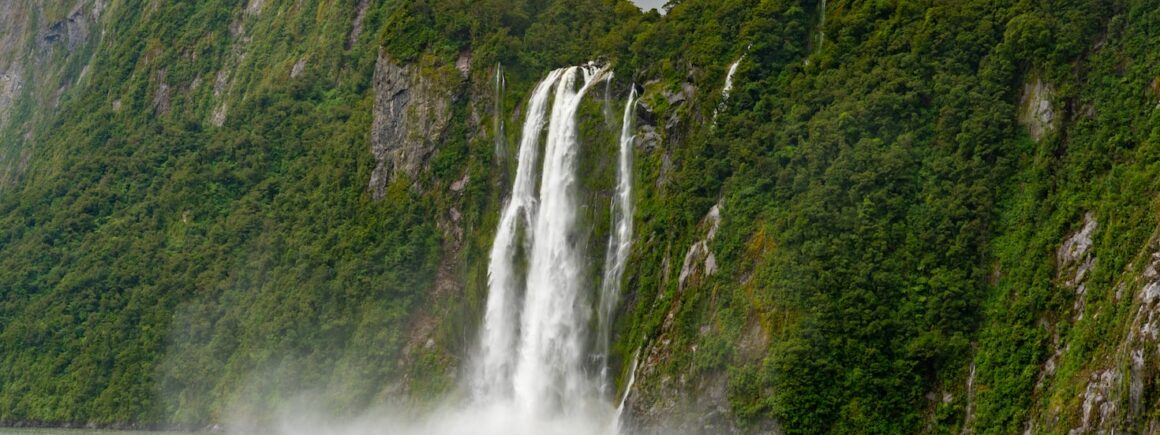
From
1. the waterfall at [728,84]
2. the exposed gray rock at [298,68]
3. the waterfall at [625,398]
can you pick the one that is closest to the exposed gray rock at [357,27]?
the exposed gray rock at [298,68]

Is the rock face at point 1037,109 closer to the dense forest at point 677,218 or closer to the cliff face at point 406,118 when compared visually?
the dense forest at point 677,218

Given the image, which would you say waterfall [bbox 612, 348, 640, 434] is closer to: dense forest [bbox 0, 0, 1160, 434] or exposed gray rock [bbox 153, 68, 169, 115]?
dense forest [bbox 0, 0, 1160, 434]

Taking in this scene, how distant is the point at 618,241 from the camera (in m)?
70.6

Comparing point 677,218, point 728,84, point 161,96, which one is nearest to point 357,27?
point 161,96

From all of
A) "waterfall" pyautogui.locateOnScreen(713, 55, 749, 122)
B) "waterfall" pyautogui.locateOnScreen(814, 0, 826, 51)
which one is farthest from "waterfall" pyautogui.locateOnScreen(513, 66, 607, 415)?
"waterfall" pyautogui.locateOnScreen(814, 0, 826, 51)

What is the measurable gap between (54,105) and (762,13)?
9138cm

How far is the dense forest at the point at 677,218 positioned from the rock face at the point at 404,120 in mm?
234

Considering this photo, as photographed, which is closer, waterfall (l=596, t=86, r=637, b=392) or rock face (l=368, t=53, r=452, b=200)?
waterfall (l=596, t=86, r=637, b=392)

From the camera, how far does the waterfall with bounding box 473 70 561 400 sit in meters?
74.2

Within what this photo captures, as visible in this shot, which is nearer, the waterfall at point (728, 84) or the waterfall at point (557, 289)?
the waterfall at point (728, 84)

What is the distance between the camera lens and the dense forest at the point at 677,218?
51.9m

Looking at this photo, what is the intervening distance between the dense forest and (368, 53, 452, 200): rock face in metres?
0.23

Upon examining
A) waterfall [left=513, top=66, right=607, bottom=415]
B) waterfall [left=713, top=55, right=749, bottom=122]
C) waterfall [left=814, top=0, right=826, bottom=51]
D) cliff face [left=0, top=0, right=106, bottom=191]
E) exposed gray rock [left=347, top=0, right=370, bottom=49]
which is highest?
cliff face [left=0, top=0, right=106, bottom=191]

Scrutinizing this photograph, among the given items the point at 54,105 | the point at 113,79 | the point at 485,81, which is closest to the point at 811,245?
the point at 485,81
